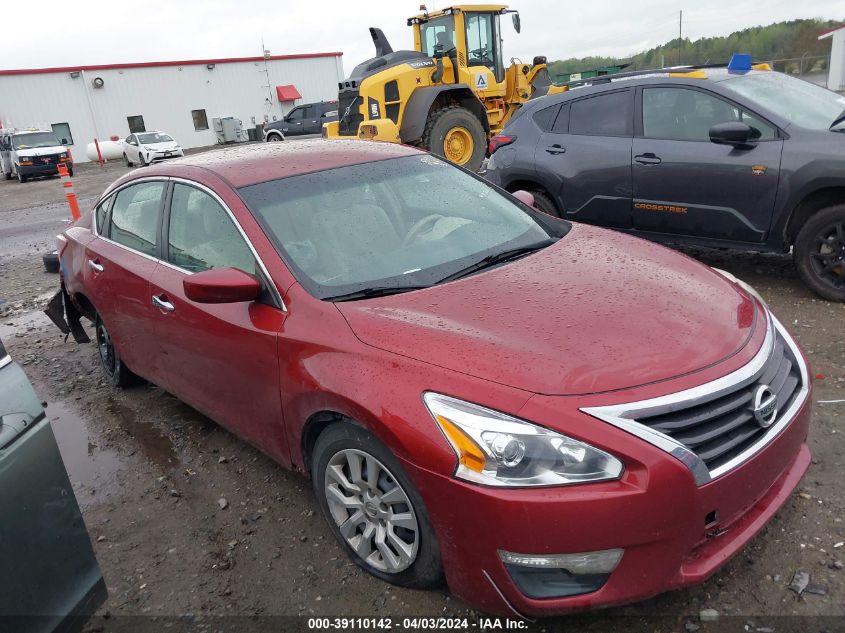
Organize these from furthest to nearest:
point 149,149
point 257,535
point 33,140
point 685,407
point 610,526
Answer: point 149,149 → point 33,140 → point 257,535 → point 685,407 → point 610,526

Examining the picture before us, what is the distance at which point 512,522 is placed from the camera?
1.99 metres

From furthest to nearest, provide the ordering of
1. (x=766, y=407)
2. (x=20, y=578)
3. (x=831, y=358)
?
(x=831, y=358)
(x=766, y=407)
(x=20, y=578)

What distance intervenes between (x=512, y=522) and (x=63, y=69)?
136ft

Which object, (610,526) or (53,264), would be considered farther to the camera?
(53,264)

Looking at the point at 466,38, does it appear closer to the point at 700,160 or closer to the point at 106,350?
the point at 700,160

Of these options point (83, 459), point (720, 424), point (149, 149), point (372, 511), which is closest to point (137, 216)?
point (83, 459)

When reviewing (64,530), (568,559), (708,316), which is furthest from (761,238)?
(64,530)

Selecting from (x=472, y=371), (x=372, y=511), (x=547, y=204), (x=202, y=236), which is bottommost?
(x=372, y=511)

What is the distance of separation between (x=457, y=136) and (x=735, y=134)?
7.77 meters

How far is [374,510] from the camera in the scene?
2.51 metres

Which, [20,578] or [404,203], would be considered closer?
[20,578]

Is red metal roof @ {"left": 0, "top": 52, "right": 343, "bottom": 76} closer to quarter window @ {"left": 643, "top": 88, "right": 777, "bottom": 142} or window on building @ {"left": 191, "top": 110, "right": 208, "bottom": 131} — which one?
window on building @ {"left": 191, "top": 110, "right": 208, "bottom": 131}

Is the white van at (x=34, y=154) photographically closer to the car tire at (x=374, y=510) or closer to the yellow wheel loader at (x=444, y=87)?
the yellow wheel loader at (x=444, y=87)

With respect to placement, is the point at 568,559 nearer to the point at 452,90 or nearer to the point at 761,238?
the point at 761,238
